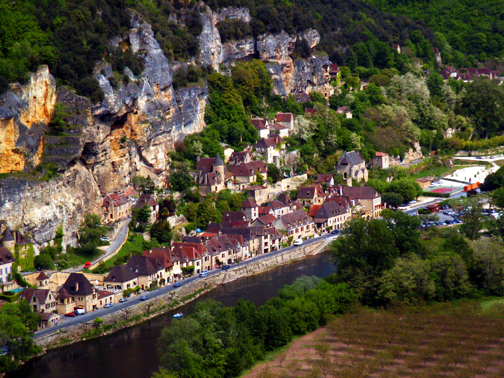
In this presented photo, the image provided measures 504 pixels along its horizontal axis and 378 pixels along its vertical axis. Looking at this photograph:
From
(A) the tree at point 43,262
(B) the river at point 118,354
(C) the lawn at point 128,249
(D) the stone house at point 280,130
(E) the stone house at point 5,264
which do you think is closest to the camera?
(B) the river at point 118,354

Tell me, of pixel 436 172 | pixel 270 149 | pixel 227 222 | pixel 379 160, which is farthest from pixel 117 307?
pixel 436 172

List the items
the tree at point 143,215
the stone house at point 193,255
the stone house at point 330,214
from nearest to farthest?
the stone house at point 193,255, the tree at point 143,215, the stone house at point 330,214

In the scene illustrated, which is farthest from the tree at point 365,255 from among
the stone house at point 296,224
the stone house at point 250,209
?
the stone house at point 250,209

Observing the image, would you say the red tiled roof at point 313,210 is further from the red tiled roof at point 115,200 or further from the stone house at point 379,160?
the stone house at point 379,160

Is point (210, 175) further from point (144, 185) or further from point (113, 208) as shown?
Answer: point (113, 208)

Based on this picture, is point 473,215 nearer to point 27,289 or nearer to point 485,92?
point 27,289

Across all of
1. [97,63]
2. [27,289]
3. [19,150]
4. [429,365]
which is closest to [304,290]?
[429,365]
